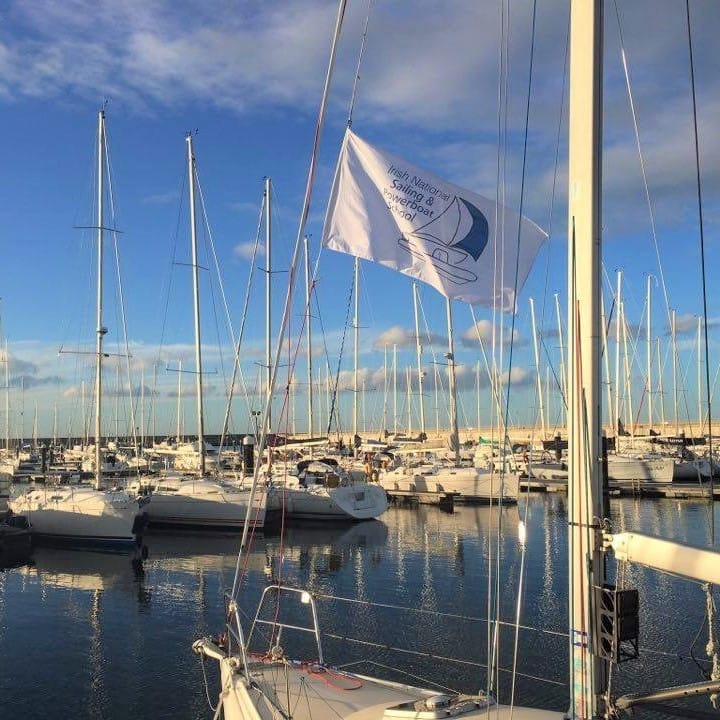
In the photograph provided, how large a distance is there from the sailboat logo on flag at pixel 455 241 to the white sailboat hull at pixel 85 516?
27681 millimetres

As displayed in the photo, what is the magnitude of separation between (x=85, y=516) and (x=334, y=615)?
17.1m

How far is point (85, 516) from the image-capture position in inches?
1282

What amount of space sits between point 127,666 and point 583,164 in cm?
1482

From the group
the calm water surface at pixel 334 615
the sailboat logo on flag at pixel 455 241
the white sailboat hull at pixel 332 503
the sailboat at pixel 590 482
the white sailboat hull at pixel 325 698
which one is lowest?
the calm water surface at pixel 334 615

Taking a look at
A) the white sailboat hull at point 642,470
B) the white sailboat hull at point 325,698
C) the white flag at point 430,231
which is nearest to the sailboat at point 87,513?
the white sailboat hull at point 325,698

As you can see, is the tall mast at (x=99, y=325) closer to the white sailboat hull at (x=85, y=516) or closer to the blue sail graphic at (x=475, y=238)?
the white sailboat hull at (x=85, y=516)

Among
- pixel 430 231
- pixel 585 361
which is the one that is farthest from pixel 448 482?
pixel 585 361

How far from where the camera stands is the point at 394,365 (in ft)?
275

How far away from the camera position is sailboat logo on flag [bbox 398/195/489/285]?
8.52m

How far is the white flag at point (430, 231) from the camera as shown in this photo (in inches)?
336

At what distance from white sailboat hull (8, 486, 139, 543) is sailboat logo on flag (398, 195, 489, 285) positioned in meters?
27.7

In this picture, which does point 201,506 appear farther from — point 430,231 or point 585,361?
point 585,361

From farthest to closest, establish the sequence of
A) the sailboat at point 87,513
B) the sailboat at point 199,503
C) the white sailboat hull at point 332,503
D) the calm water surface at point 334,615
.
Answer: the white sailboat hull at point 332,503 < the sailboat at point 199,503 < the sailboat at point 87,513 < the calm water surface at point 334,615

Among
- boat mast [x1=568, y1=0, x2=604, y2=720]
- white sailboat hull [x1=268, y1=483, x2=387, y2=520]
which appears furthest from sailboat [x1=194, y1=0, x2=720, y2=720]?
white sailboat hull [x1=268, y1=483, x2=387, y2=520]
